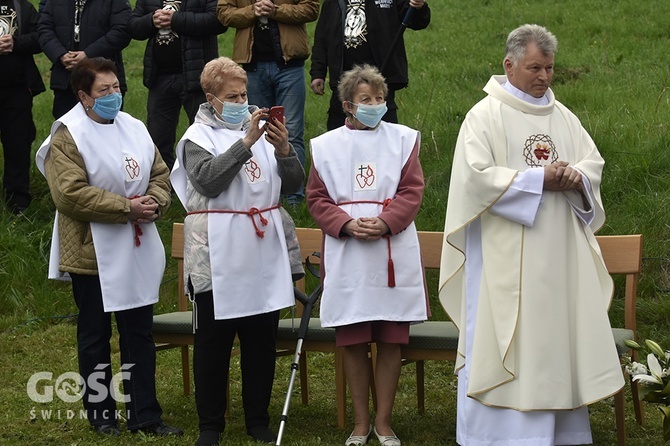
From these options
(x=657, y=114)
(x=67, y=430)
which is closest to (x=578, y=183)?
(x=67, y=430)

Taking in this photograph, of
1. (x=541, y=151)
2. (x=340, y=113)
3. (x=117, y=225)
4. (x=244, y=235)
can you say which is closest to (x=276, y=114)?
(x=244, y=235)

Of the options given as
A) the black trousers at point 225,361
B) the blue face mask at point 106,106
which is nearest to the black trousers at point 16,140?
the blue face mask at point 106,106

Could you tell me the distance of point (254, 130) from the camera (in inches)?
264

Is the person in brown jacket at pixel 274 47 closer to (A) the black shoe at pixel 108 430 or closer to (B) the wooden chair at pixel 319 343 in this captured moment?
(B) the wooden chair at pixel 319 343

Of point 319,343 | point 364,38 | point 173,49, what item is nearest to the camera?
point 319,343

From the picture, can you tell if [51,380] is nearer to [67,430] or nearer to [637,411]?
[67,430]

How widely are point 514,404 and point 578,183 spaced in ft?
3.97

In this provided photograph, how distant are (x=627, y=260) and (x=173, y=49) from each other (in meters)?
4.74

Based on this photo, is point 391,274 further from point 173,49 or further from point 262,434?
point 173,49

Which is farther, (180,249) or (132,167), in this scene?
(180,249)

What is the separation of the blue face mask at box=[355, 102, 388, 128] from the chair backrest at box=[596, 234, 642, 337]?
5.09 ft

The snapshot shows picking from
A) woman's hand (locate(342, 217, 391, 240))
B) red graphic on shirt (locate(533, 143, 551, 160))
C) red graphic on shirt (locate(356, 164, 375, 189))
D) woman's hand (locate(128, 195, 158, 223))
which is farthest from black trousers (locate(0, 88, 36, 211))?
red graphic on shirt (locate(533, 143, 551, 160))

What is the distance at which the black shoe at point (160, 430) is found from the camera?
23.7 feet

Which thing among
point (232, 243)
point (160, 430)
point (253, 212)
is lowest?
point (160, 430)
